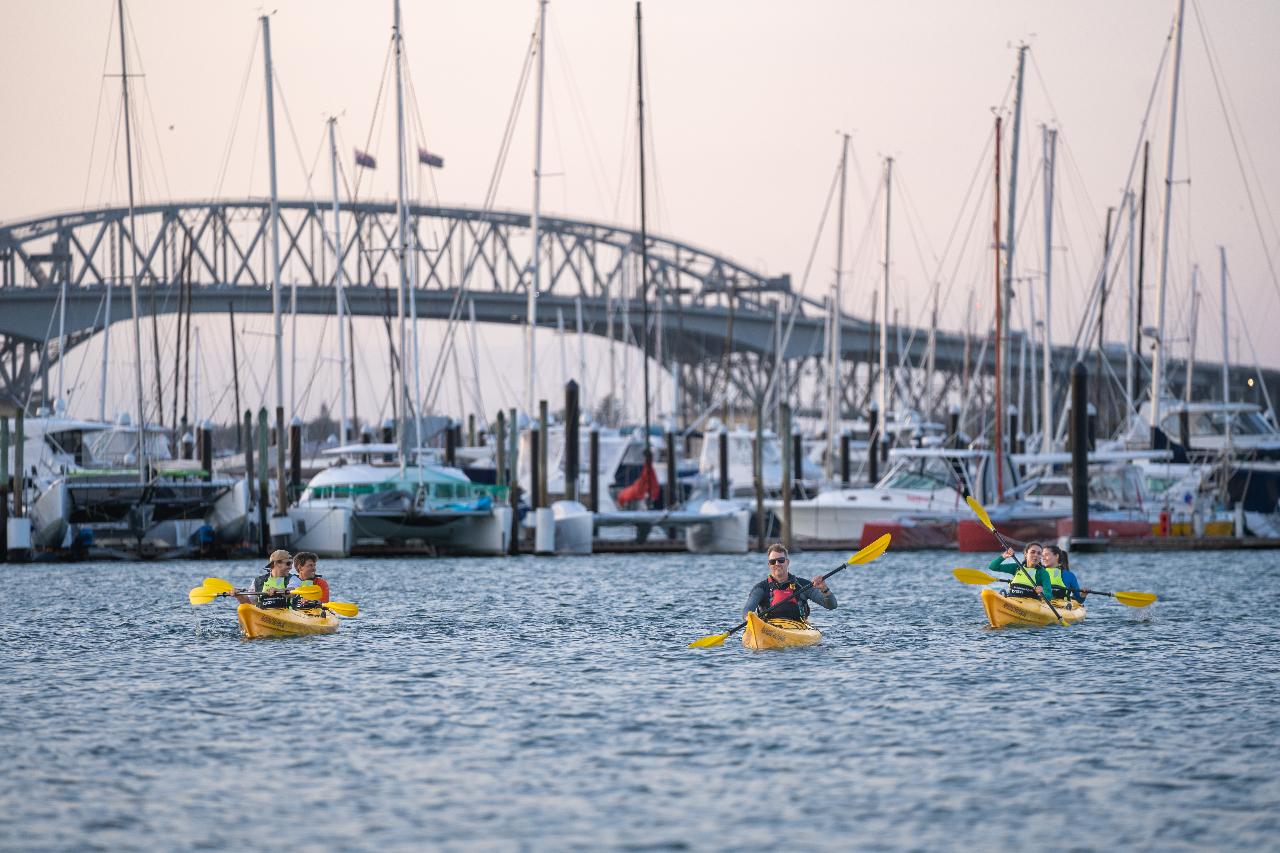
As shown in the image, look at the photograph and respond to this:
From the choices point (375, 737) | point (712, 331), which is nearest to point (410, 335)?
point (375, 737)

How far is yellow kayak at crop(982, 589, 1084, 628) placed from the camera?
89.7 feet

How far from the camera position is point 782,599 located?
24125mm

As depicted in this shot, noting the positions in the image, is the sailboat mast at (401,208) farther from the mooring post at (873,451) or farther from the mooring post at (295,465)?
the mooring post at (873,451)

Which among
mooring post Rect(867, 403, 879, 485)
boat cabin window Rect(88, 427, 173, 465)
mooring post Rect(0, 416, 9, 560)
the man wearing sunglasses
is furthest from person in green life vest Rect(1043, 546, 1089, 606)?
boat cabin window Rect(88, 427, 173, 465)

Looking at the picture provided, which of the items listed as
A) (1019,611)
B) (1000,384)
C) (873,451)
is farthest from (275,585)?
(873,451)

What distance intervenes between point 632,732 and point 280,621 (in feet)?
32.4

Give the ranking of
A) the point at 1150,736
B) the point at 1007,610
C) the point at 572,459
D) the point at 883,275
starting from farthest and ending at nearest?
the point at 883,275, the point at 572,459, the point at 1007,610, the point at 1150,736

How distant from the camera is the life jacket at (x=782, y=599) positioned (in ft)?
78.8

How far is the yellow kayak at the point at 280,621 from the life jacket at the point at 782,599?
7.06m

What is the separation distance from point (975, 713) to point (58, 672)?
12032 mm

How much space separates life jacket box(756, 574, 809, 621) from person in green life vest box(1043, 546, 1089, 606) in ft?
18.4

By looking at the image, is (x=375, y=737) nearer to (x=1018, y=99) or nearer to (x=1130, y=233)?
(x=1018, y=99)

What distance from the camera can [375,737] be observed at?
17.8m

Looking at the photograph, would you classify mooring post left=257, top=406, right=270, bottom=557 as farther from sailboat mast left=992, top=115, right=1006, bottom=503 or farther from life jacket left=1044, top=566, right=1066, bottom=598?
life jacket left=1044, top=566, right=1066, bottom=598
